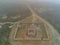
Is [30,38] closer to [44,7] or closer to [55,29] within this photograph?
[55,29]

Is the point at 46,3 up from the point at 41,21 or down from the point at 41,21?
up

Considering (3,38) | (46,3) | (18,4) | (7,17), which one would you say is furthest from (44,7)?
(3,38)

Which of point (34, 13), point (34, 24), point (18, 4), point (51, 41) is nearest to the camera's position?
point (51, 41)

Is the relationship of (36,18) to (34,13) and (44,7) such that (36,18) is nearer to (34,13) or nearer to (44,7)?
(34,13)

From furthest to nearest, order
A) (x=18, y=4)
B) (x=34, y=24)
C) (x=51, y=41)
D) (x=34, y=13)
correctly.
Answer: (x=18, y=4), (x=34, y=13), (x=34, y=24), (x=51, y=41)

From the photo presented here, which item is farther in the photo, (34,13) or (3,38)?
(34,13)

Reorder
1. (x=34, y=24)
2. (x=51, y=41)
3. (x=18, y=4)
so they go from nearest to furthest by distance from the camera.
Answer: (x=51, y=41) → (x=34, y=24) → (x=18, y=4)

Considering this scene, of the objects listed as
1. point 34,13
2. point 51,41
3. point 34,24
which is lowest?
point 51,41

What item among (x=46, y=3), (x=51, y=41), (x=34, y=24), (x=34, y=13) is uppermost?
(x=46, y=3)

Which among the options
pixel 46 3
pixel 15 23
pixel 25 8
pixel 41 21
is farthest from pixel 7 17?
pixel 46 3
